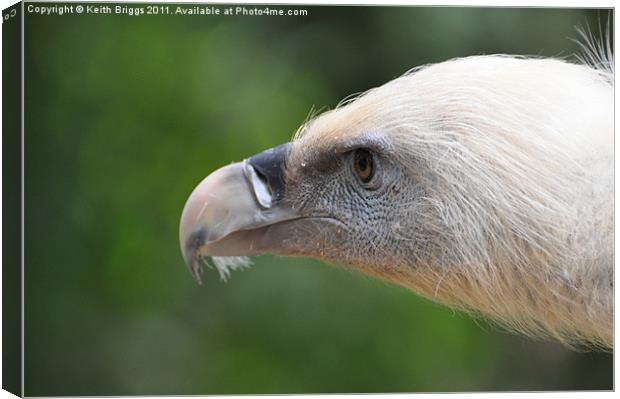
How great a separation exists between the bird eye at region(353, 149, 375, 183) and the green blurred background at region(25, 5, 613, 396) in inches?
27.1

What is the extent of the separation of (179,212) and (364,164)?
1898 mm

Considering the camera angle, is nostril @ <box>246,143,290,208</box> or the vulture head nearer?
the vulture head

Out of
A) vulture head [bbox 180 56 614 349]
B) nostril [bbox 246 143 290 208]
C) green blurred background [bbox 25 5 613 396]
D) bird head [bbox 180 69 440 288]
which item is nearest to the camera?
vulture head [bbox 180 56 614 349]

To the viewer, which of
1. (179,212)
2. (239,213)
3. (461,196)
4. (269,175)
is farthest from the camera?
(179,212)

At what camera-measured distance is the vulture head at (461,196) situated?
386 cm

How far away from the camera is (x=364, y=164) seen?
161 inches

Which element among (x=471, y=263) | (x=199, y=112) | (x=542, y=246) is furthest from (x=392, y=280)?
(x=199, y=112)

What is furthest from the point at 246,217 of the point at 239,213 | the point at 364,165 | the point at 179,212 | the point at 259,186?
the point at 179,212

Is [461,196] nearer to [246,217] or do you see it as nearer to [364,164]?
[364,164]

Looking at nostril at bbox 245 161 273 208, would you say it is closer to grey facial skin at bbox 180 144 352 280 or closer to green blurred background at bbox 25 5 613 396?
grey facial skin at bbox 180 144 352 280

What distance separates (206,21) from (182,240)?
40.4 inches

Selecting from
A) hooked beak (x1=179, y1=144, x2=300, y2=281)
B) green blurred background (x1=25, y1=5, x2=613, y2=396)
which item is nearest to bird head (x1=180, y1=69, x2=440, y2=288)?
hooked beak (x1=179, y1=144, x2=300, y2=281)

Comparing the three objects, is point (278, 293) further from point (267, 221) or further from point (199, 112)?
point (267, 221)

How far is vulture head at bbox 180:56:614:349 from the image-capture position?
386 cm
